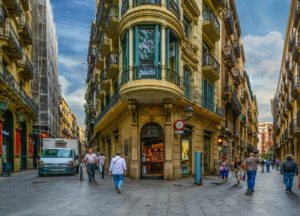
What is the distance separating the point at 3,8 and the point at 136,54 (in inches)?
521

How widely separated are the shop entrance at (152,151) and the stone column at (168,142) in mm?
502

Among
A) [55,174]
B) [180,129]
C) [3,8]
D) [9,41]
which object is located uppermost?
[3,8]

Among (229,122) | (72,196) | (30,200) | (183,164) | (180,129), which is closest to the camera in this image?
(30,200)

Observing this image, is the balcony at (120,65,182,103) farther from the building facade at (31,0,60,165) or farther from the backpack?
the building facade at (31,0,60,165)

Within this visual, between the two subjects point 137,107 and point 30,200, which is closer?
point 30,200

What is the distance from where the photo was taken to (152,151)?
1945 cm

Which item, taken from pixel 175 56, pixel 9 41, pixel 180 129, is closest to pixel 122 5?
pixel 175 56

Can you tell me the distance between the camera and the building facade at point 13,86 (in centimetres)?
2434

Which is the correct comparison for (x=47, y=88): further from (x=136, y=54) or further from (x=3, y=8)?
(x=136, y=54)

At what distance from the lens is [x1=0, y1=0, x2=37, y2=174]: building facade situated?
2434 cm

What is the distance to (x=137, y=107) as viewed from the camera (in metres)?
19.0

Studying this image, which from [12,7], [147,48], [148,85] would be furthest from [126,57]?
[12,7]

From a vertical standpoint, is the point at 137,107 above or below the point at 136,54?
below

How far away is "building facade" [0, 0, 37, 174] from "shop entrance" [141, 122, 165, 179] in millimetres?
9429
